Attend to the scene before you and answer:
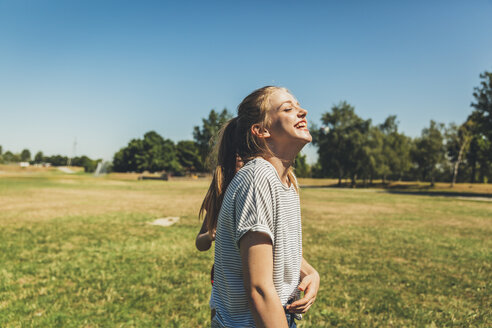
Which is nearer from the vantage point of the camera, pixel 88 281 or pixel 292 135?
pixel 292 135

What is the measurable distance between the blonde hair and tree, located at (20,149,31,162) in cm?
21226

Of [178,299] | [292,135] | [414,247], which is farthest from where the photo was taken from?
[414,247]

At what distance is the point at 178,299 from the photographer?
4.80m

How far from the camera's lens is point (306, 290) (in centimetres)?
173

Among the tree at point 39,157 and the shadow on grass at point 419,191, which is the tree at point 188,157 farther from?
the tree at point 39,157

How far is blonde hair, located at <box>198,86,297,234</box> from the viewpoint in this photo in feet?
5.38

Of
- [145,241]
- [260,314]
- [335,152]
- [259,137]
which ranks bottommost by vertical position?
[145,241]

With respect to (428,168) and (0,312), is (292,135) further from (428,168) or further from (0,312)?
(428,168)

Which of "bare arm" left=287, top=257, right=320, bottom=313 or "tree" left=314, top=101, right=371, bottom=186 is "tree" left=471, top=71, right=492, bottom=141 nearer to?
"tree" left=314, top=101, right=371, bottom=186

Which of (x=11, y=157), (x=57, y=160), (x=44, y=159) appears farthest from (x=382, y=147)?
(x=11, y=157)

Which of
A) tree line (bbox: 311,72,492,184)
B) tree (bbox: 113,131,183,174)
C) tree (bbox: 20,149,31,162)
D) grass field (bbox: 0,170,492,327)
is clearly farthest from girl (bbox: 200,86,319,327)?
tree (bbox: 20,149,31,162)

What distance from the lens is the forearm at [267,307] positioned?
125cm

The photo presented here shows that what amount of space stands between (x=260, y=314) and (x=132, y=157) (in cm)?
10100

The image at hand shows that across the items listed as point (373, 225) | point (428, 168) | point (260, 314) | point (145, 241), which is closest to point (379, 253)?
point (373, 225)
